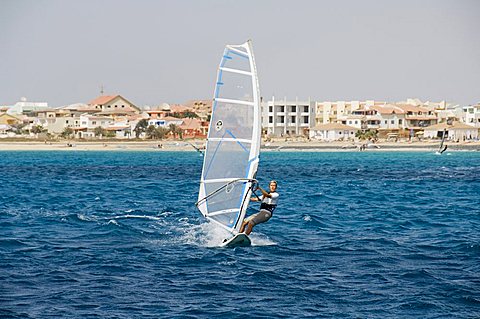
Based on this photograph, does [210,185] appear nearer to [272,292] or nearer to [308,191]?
[272,292]

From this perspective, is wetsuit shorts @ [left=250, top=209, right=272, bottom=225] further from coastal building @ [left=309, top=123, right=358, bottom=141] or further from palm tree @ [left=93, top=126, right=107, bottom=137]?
palm tree @ [left=93, top=126, right=107, bottom=137]

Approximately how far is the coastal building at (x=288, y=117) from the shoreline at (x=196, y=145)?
934cm

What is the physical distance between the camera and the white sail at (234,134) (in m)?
19.5

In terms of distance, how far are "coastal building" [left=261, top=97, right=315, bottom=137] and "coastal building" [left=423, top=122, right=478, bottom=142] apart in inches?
873

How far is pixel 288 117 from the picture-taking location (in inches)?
6058

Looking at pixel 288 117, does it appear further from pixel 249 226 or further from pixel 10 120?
pixel 249 226

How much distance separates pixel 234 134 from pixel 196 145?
121 m

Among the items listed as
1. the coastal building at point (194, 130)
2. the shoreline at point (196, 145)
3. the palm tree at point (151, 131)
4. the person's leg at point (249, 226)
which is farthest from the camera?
the palm tree at point (151, 131)

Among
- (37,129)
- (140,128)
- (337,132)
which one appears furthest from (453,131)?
(37,129)

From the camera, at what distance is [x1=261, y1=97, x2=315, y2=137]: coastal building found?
15062 centimetres

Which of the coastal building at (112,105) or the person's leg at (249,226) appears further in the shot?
the coastal building at (112,105)

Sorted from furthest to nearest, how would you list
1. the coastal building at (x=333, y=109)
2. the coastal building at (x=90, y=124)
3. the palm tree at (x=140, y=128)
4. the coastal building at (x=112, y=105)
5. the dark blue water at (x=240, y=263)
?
the coastal building at (x=112, y=105) → the coastal building at (x=333, y=109) → the coastal building at (x=90, y=124) → the palm tree at (x=140, y=128) → the dark blue water at (x=240, y=263)

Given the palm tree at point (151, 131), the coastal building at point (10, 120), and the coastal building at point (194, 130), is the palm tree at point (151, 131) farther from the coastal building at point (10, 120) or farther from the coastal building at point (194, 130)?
the coastal building at point (10, 120)

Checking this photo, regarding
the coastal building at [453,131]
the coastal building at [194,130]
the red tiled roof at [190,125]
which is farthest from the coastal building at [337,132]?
the red tiled roof at [190,125]
